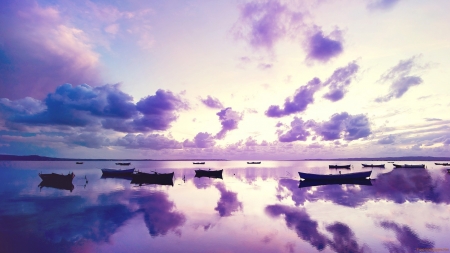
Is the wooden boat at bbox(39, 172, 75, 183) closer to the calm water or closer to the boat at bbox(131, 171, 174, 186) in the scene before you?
the boat at bbox(131, 171, 174, 186)

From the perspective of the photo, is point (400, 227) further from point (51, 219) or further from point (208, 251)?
point (51, 219)

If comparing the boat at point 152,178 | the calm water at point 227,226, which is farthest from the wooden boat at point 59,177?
the calm water at point 227,226

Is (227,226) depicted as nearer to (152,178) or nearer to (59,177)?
(152,178)

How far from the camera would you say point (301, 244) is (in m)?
15.7

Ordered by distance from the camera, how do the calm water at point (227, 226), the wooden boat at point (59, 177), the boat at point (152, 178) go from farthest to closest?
the boat at point (152, 178)
the wooden boat at point (59, 177)
the calm water at point (227, 226)

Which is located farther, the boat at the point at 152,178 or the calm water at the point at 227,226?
the boat at the point at 152,178

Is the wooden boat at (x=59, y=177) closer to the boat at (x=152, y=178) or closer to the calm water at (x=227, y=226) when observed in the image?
the boat at (x=152, y=178)

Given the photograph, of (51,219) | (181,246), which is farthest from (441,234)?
(51,219)

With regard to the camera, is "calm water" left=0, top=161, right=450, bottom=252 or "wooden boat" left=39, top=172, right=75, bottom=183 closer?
"calm water" left=0, top=161, right=450, bottom=252

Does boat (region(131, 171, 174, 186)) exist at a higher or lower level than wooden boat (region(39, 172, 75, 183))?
lower

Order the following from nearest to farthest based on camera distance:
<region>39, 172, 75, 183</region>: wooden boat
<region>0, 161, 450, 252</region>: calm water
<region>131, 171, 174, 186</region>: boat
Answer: <region>0, 161, 450, 252</region>: calm water
<region>39, 172, 75, 183</region>: wooden boat
<region>131, 171, 174, 186</region>: boat

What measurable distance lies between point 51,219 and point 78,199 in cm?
1216

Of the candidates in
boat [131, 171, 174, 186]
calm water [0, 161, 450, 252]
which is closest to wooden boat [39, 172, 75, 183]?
boat [131, 171, 174, 186]

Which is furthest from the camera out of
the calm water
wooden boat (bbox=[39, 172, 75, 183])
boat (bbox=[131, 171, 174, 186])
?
boat (bbox=[131, 171, 174, 186])
